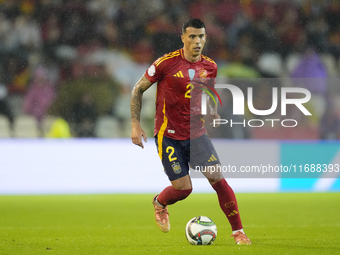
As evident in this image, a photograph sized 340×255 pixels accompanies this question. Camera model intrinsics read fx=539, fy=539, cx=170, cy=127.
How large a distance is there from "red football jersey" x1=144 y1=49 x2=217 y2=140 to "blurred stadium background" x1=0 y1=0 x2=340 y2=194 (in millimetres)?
4661

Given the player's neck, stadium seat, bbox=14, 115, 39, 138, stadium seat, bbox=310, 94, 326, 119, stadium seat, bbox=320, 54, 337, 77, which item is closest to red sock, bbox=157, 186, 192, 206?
the player's neck

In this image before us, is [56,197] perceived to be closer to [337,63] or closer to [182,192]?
[182,192]

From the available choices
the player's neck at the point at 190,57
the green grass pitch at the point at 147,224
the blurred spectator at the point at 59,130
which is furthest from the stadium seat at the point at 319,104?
the player's neck at the point at 190,57

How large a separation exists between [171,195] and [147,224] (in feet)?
5.30

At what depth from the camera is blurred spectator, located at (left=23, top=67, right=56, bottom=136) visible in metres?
11.0

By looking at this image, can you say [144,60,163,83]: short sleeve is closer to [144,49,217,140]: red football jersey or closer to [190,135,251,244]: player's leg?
[144,49,217,140]: red football jersey

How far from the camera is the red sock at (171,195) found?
5023 mm

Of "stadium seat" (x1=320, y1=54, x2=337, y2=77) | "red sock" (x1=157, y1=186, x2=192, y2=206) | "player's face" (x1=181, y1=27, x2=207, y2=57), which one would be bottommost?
"red sock" (x1=157, y1=186, x2=192, y2=206)

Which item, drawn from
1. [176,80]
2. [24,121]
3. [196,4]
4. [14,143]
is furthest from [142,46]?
[176,80]

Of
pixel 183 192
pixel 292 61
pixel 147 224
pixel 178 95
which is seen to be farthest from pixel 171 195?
pixel 292 61

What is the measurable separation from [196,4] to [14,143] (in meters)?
6.01

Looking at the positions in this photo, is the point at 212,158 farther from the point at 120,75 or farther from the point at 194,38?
the point at 120,75

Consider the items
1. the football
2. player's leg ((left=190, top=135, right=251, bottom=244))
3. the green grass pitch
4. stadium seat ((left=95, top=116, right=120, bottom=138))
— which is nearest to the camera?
the green grass pitch

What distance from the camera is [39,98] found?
11.1 metres
